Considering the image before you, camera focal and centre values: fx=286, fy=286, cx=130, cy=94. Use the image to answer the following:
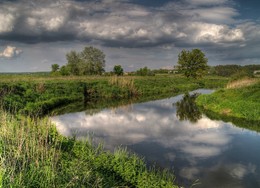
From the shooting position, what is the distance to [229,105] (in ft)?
88.3

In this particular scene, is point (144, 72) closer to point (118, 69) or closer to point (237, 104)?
point (118, 69)

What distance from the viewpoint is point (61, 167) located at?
9133 millimetres

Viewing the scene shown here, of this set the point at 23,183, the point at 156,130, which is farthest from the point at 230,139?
the point at 23,183

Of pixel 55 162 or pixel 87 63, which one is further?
pixel 87 63

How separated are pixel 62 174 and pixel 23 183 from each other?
4.57 ft

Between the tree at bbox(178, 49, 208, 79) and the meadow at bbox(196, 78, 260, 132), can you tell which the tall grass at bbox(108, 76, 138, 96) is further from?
the tree at bbox(178, 49, 208, 79)

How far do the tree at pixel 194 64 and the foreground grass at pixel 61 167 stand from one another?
6889cm

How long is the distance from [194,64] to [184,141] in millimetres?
64493

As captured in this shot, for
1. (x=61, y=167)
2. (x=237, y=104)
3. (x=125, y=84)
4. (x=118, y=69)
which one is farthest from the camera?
(x=118, y=69)

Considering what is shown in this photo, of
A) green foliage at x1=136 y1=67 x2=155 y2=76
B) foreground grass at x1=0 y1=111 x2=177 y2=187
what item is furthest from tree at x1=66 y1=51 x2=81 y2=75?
foreground grass at x1=0 y1=111 x2=177 y2=187

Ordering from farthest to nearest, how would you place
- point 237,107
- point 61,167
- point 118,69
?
point 118,69 → point 237,107 → point 61,167

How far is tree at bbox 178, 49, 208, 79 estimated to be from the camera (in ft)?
258

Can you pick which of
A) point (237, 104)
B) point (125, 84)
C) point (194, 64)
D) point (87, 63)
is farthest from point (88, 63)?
point (237, 104)

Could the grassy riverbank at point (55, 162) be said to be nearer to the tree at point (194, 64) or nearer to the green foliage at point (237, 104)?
the green foliage at point (237, 104)
